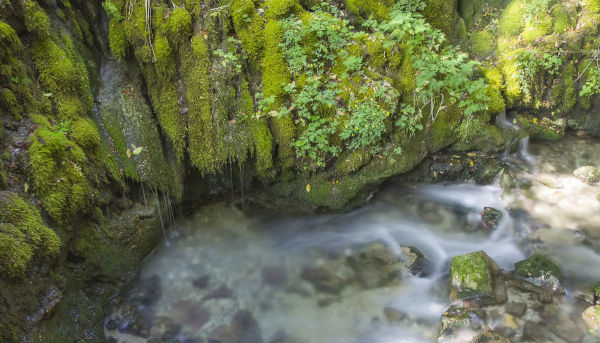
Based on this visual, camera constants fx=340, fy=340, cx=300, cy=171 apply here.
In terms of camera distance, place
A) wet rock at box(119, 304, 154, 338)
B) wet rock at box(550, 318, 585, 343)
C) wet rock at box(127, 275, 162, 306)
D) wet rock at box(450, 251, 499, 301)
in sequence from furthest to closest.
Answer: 1. wet rock at box(127, 275, 162, 306)
2. wet rock at box(450, 251, 499, 301)
3. wet rock at box(119, 304, 154, 338)
4. wet rock at box(550, 318, 585, 343)

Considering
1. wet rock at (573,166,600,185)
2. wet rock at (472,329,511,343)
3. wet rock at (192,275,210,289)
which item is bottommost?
wet rock at (192,275,210,289)

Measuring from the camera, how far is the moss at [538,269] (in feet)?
14.8

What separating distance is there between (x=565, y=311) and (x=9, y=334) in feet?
20.1

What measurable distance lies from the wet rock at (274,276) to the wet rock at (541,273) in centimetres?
326

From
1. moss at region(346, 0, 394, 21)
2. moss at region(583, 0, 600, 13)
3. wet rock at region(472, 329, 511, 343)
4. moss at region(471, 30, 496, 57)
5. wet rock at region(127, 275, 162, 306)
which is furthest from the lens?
moss at region(471, 30, 496, 57)

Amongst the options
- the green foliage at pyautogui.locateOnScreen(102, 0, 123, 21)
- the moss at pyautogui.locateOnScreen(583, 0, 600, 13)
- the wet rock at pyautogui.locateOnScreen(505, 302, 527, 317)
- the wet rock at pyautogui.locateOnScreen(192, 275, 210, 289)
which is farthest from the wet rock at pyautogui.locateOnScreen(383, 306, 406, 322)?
the moss at pyautogui.locateOnScreen(583, 0, 600, 13)

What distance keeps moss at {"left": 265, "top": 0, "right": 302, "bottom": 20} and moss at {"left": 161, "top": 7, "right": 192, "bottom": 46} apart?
1.20m

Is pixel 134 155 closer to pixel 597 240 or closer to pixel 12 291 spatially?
pixel 12 291

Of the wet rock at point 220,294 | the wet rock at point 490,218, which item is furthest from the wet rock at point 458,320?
the wet rock at point 220,294

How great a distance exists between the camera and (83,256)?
4.20 meters

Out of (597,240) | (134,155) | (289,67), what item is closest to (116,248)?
(134,155)

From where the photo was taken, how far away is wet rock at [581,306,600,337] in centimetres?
402

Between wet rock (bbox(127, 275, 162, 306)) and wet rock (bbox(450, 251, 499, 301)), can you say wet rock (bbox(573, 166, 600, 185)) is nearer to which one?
wet rock (bbox(450, 251, 499, 301))

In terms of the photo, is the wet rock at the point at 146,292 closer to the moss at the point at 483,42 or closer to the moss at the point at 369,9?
the moss at the point at 369,9
